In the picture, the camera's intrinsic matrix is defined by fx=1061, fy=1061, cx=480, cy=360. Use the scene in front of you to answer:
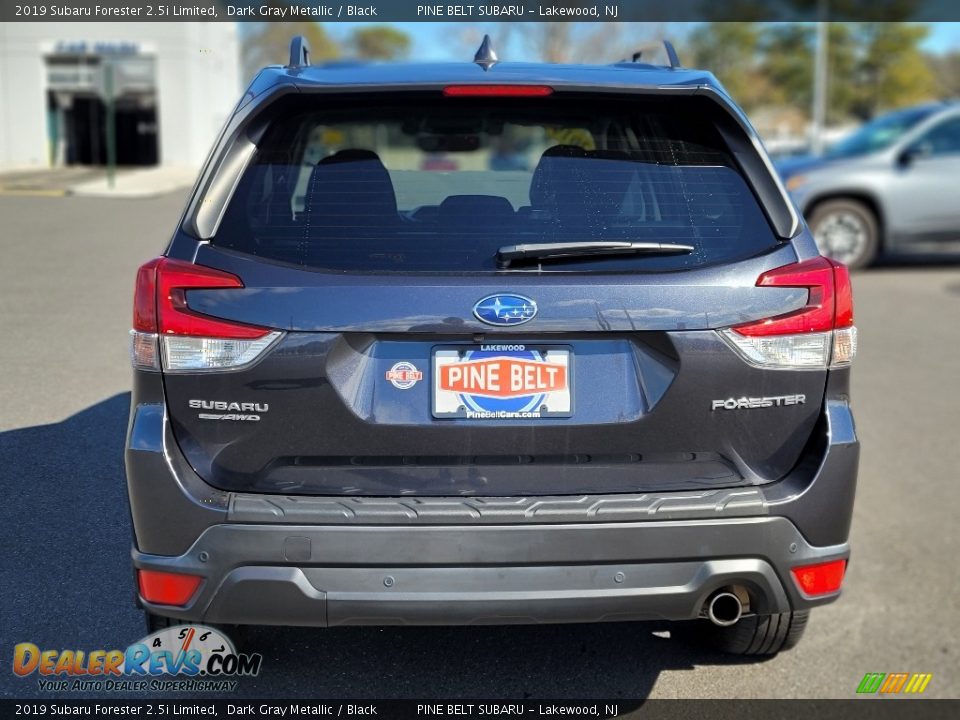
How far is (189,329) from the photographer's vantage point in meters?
2.74

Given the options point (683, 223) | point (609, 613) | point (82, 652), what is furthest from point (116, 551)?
point (683, 223)

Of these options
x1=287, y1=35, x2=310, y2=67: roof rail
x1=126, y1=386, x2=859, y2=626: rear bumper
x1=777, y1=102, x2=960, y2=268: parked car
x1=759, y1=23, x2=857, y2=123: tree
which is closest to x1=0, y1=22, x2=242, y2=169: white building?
x1=777, y1=102, x2=960, y2=268: parked car

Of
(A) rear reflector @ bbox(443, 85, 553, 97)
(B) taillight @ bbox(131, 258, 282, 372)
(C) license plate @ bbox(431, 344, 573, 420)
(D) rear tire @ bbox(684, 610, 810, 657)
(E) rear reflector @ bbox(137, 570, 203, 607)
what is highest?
(A) rear reflector @ bbox(443, 85, 553, 97)

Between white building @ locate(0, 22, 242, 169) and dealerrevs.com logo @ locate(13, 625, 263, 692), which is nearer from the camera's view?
dealerrevs.com logo @ locate(13, 625, 263, 692)

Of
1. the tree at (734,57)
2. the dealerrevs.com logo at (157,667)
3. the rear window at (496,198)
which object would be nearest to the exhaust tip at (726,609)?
the rear window at (496,198)

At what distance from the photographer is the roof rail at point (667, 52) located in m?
3.56

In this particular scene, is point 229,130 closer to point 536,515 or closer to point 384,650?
point 536,515

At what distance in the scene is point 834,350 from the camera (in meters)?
2.92

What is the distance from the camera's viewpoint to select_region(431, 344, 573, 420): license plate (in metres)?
2.76

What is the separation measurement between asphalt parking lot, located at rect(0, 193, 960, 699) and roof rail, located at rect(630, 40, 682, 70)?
207 centimetres

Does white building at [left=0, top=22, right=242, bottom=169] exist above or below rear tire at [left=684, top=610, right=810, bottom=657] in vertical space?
above

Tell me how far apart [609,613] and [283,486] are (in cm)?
92

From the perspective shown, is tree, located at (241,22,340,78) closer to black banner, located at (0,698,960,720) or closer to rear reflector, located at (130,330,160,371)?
black banner, located at (0,698,960,720)

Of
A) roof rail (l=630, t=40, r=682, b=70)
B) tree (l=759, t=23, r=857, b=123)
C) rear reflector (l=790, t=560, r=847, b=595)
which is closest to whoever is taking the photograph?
rear reflector (l=790, t=560, r=847, b=595)
